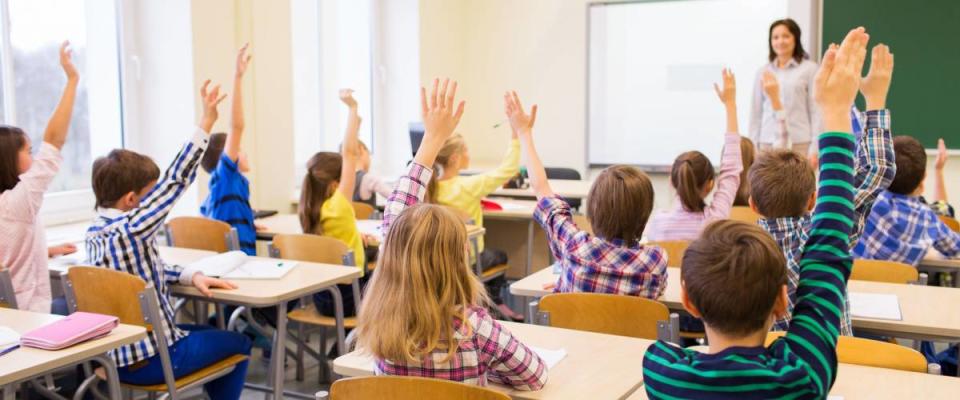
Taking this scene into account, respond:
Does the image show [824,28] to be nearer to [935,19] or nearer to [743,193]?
[935,19]

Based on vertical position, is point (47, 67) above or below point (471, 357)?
above

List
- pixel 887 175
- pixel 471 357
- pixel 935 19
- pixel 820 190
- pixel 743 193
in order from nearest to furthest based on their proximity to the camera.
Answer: pixel 820 190, pixel 471 357, pixel 887 175, pixel 743 193, pixel 935 19

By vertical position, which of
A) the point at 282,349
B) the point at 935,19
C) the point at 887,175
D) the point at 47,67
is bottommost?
the point at 282,349

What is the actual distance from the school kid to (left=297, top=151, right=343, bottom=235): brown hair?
0.93 m

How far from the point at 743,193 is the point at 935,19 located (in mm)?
2663

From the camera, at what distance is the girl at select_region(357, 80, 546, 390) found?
1.84 meters

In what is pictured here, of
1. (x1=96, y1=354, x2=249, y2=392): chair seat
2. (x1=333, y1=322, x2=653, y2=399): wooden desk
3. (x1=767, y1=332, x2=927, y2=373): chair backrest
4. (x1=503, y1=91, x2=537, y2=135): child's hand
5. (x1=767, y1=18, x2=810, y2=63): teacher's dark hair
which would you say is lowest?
(x1=96, y1=354, x2=249, y2=392): chair seat

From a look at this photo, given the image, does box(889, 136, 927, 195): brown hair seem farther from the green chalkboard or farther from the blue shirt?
the blue shirt

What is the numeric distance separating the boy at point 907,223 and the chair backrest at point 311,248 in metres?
2.26

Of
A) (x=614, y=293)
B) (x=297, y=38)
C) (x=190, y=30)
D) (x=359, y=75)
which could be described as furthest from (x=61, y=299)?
(x=359, y=75)

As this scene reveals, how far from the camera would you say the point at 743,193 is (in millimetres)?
4520

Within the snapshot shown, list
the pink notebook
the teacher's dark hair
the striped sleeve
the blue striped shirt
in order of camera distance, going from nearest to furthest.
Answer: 1. the striped sleeve
2. the pink notebook
3. the blue striped shirt
4. the teacher's dark hair

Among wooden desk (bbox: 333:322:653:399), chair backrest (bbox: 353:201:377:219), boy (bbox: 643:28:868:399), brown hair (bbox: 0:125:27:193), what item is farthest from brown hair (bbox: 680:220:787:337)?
chair backrest (bbox: 353:201:377:219)

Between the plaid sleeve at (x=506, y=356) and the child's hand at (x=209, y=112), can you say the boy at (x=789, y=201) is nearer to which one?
the plaid sleeve at (x=506, y=356)
